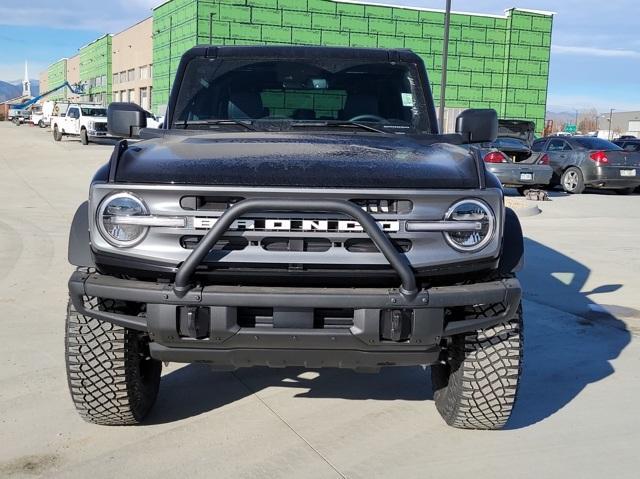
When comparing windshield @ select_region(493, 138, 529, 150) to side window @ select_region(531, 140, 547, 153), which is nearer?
windshield @ select_region(493, 138, 529, 150)

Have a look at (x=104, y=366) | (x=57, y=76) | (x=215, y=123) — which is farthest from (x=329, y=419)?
(x=57, y=76)

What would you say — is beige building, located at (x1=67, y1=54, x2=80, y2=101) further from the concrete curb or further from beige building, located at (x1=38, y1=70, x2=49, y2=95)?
the concrete curb

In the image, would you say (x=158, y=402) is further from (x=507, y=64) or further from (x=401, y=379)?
(x=507, y=64)

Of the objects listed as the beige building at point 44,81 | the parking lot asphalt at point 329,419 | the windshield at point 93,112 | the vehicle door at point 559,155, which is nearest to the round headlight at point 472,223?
the parking lot asphalt at point 329,419

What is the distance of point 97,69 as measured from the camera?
7119cm

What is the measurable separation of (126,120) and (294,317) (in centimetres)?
234

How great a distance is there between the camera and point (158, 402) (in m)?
3.97

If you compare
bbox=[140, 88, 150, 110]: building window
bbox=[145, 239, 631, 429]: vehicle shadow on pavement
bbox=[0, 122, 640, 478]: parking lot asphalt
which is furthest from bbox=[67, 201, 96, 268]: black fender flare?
bbox=[140, 88, 150, 110]: building window

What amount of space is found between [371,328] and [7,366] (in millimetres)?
2817

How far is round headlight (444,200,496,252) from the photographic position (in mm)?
2926

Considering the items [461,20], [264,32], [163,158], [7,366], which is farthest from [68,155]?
[461,20]

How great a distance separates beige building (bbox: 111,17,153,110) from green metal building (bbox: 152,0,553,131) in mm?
3413

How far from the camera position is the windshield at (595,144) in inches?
677

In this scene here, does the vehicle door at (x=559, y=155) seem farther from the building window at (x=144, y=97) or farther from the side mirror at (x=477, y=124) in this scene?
the building window at (x=144, y=97)
